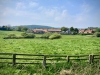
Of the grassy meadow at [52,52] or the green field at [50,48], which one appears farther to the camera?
the green field at [50,48]

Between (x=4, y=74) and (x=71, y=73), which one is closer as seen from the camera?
(x=4, y=74)

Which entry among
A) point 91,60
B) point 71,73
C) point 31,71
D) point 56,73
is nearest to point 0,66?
point 31,71

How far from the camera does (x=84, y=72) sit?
742 centimetres

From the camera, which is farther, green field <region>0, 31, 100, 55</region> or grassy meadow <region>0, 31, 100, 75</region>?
green field <region>0, 31, 100, 55</region>

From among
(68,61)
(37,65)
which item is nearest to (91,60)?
Result: (68,61)

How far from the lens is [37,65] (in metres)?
11.6

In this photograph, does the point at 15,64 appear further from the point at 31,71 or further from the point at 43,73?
the point at 43,73

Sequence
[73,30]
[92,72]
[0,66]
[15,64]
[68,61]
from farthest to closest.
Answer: [73,30]
[68,61]
[15,64]
[0,66]
[92,72]

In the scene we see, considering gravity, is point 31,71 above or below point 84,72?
below

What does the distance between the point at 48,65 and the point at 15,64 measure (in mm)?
2520

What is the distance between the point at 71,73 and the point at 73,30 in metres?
121

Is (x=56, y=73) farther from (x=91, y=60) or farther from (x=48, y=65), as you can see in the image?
(x=91, y=60)

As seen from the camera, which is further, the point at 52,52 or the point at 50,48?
the point at 50,48

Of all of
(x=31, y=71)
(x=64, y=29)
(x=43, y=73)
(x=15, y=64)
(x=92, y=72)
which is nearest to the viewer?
(x=92, y=72)
